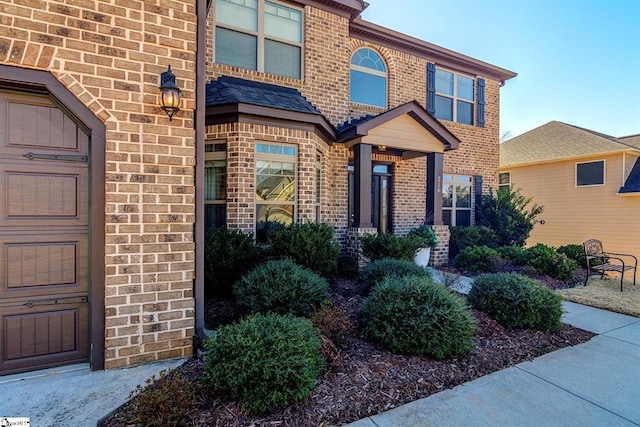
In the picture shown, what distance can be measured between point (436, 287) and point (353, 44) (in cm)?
746

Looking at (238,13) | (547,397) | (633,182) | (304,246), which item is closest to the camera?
(547,397)

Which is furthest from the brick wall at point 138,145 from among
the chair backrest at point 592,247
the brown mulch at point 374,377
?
the chair backrest at point 592,247

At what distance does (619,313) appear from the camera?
16.9 ft

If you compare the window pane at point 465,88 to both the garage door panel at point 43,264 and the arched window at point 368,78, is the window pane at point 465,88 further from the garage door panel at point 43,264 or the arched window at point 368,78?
the garage door panel at point 43,264

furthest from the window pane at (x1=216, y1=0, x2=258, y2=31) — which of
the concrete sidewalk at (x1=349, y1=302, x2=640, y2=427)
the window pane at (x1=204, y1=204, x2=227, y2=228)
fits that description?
the concrete sidewalk at (x1=349, y1=302, x2=640, y2=427)

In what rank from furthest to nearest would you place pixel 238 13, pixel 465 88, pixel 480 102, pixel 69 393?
pixel 480 102, pixel 465 88, pixel 238 13, pixel 69 393

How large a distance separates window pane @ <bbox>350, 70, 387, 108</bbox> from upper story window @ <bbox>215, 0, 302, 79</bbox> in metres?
1.86

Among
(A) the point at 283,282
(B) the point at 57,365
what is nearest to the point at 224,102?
(A) the point at 283,282

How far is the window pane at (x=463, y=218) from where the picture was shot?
34.9 feet

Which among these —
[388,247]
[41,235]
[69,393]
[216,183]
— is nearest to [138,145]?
[41,235]

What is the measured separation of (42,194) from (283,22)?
256 inches

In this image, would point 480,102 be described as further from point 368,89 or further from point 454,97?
point 368,89

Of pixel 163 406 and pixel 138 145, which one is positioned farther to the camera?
pixel 138 145

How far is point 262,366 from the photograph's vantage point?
7.69 ft
